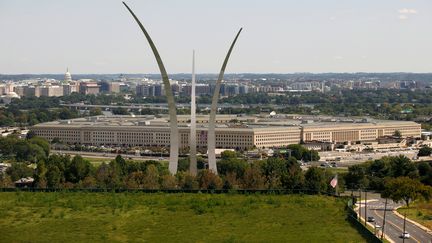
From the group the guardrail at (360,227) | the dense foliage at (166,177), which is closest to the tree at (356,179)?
the dense foliage at (166,177)

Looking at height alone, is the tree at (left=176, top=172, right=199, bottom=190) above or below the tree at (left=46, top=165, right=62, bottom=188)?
above

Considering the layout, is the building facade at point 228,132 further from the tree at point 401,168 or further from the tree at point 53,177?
the tree at point 53,177

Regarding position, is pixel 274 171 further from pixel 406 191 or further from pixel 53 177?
pixel 406 191

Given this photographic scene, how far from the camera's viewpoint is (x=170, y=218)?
2875 centimetres

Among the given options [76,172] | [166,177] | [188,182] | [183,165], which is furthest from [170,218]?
[183,165]

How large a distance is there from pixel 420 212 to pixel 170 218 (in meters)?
11.5

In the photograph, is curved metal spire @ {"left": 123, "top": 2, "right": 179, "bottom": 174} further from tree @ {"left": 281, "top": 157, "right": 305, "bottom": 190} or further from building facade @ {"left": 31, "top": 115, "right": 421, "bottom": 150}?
building facade @ {"left": 31, "top": 115, "right": 421, "bottom": 150}

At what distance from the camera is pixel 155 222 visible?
28.1m

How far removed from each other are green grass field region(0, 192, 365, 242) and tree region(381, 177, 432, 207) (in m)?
7.07

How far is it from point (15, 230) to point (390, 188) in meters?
18.0

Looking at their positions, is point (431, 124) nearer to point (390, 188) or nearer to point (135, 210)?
point (390, 188)

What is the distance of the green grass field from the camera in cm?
2597

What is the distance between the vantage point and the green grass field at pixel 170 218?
26.0m

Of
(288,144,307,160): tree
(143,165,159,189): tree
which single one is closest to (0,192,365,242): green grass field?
(143,165,159,189): tree
